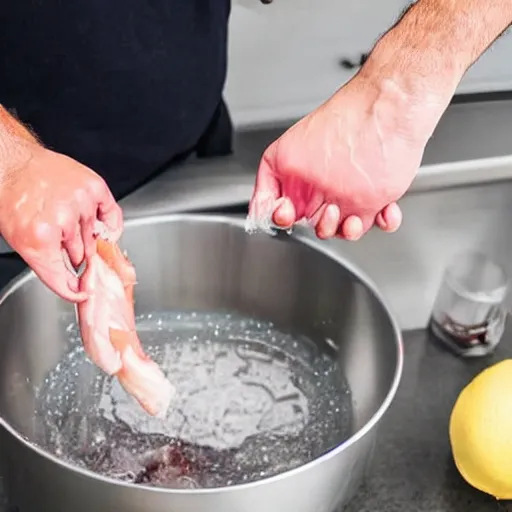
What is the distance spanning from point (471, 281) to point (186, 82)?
34 centimetres

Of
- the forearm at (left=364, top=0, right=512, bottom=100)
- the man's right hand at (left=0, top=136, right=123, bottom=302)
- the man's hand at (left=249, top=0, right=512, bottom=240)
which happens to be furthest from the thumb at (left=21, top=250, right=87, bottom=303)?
the forearm at (left=364, top=0, right=512, bottom=100)

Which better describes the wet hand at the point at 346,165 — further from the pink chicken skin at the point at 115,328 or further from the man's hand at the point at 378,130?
the pink chicken skin at the point at 115,328

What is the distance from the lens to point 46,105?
717mm

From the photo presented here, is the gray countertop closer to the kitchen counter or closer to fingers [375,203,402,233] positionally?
the kitchen counter

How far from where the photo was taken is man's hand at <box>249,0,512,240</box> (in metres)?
0.64

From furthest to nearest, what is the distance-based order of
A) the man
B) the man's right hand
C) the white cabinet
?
the white cabinet < the man < the man's right hand

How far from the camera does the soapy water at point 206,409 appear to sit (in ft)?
2.28

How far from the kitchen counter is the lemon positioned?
0.08 ft

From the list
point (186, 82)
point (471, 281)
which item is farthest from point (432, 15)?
point (471, 281)

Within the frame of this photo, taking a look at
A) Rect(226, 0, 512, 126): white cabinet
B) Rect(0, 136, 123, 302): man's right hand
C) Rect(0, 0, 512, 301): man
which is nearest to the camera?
Rect(0, 136, 123, 302): man's right hand

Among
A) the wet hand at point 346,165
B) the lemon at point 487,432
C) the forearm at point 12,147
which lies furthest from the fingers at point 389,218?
the forearm at point 12,147

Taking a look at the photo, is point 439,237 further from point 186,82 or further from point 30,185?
point 30,185

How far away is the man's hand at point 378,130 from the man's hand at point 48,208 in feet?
0.47

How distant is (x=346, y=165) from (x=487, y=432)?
223 millimetres
